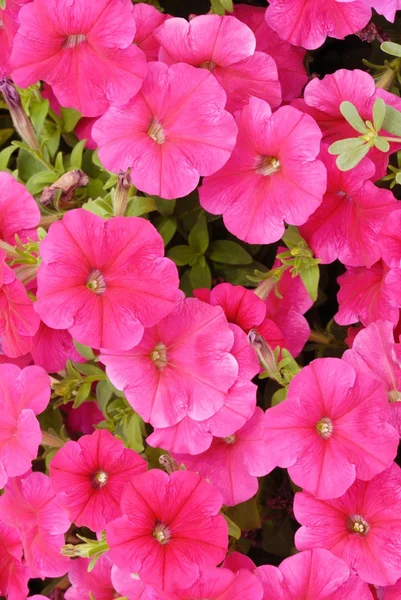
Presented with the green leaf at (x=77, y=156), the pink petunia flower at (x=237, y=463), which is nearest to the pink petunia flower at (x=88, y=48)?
the green leaf at (x=77, y=156)

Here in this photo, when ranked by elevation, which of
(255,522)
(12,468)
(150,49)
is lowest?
(255,522)

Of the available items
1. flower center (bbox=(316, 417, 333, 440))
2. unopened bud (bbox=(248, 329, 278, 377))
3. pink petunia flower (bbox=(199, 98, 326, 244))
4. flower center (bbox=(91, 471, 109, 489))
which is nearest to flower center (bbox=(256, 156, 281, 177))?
pink petunia flower (bbox=(199, 98, 326, 244))

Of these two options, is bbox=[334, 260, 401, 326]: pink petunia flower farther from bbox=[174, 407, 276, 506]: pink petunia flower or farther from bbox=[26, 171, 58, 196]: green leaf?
bbox=[26, 171, 58, 196]: green leaf

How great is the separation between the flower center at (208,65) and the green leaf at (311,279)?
0.29 metres

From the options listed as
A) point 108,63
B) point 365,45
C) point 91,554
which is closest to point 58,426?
point 91,554

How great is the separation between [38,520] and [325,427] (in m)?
0.39

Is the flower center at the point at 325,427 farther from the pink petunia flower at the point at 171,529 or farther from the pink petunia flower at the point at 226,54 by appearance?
the pink petunia flower at the point at 226,54

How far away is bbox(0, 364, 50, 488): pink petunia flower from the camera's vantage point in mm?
932

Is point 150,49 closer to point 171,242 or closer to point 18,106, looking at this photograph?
point 18,106

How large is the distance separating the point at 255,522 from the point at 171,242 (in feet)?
1.41

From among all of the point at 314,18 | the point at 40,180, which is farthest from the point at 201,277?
the point at 314,18

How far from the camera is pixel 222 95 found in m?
0.93

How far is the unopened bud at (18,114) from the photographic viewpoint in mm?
998

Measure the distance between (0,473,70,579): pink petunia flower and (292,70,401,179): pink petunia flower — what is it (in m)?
0.59
